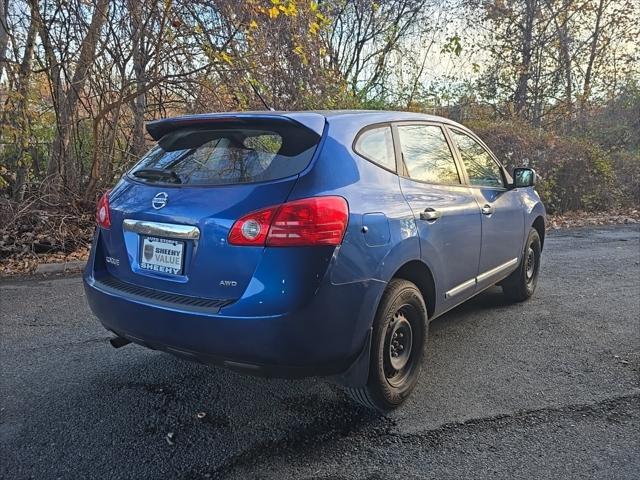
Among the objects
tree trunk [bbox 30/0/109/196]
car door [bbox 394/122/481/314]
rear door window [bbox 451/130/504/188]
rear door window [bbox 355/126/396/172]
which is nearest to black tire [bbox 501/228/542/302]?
rear door window [bbox 451/130/504/188]

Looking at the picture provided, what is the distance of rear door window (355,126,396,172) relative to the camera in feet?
9.25

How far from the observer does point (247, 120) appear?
8.91 ft

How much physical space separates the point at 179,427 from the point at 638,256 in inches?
276

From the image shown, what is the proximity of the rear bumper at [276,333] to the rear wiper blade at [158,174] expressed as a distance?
2.14ft

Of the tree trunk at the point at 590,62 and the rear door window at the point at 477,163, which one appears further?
the tree trunk at the point at 590,62

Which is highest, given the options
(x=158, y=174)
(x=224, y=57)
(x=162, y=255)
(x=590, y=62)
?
(x=590, y=62)

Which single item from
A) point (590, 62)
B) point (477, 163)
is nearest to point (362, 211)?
point (477, 163)

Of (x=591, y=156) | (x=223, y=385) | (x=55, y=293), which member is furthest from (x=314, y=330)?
(x=591, y=156)

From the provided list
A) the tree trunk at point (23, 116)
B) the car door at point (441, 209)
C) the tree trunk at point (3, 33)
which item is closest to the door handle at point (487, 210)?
the car door at point (441, 209)

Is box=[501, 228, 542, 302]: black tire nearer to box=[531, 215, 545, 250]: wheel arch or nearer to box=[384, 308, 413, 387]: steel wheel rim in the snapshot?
box=[531, 215, 545, 250]: wheel arch

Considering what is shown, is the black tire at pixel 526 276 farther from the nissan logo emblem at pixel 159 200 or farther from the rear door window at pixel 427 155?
the nissan logo emblem at pixel 159 200

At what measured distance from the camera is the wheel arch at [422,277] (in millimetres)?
2945

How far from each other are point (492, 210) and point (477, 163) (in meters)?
0.43

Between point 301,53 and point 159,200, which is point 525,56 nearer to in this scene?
point 301,53
